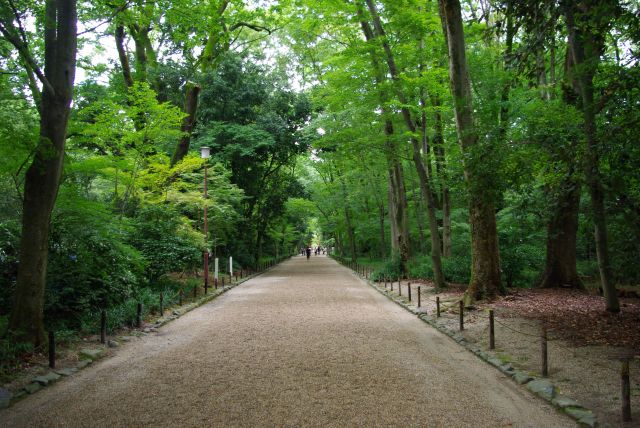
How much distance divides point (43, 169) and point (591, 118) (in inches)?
337

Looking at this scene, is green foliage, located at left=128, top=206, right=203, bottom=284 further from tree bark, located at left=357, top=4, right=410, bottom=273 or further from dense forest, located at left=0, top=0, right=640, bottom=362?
tree bark, located at left=357, top=4, right=410, bottom=273

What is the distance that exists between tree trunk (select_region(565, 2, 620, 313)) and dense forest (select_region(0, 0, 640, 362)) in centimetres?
5

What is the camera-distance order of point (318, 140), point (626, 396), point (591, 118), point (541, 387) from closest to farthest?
point (626, 396), point (541, 387), point (591, 118), point (318, 140)

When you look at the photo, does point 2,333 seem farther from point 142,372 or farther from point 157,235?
point 157,235

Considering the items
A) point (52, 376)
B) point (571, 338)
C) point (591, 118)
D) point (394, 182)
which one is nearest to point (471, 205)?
point (571, 338)

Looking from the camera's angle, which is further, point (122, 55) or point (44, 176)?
point (122, 55)

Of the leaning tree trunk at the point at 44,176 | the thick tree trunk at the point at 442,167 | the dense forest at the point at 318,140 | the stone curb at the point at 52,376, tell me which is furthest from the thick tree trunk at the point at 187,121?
the leaning tree trunk at the point at 44,176

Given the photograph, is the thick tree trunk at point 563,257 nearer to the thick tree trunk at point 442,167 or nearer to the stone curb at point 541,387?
the thick tree trunk at point 442,167

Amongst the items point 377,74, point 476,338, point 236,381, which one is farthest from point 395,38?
point 236,381

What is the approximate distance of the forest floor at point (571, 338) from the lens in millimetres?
5457

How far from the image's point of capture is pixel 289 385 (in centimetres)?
593

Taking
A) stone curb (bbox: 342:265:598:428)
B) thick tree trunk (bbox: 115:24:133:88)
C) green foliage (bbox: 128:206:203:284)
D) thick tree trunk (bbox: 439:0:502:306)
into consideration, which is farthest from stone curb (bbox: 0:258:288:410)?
thick tree trunk (bbox: 115:24:133:88)

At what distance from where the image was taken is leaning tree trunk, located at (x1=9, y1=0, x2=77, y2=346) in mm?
7340

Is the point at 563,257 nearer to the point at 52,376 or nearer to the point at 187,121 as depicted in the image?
the point at 52,376
